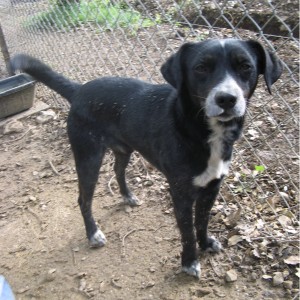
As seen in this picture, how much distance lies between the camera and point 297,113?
132 inches

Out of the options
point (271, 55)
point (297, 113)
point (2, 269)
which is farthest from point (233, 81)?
point (2, 269)

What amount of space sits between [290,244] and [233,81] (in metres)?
1.32

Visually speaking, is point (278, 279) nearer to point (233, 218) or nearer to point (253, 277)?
point (253, 277)

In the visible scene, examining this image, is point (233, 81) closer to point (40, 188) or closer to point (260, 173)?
point (260, 173)

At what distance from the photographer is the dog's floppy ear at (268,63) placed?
80.3 inches

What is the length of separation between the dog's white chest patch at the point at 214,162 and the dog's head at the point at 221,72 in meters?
0.17

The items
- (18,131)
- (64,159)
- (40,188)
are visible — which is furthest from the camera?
(18,131)

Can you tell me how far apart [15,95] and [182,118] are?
3301 mm

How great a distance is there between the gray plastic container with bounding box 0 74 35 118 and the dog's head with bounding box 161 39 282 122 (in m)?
3.17

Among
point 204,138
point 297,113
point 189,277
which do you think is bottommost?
point 189,277

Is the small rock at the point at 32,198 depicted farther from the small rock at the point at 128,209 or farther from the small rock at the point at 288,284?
the small rock at the point at 288,284

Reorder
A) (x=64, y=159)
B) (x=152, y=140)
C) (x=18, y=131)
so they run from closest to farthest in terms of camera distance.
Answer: (x=152, y=140) → (x=64, y=159) → (x=18, y=131)

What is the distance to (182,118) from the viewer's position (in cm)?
223

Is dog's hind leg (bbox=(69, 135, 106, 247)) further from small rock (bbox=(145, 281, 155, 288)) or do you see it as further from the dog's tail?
small rock (bbox=(145, 281, 155, 288))
